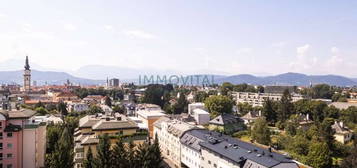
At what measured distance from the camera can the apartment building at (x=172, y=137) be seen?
46.4m

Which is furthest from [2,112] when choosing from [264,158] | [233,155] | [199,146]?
[264,158]

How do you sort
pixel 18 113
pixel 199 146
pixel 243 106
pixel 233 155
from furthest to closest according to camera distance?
pixel 243 106 → pixel 199 146 → pixel 18 113 → pixel 233 155

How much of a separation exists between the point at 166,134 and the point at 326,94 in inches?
4858

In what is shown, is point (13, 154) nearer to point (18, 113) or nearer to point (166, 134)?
point (18, 113)

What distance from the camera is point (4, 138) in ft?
111

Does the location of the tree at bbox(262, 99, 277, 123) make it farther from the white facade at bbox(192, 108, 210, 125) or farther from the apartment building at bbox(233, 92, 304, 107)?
the apartment building at bbox(233, 92, 304, 107)

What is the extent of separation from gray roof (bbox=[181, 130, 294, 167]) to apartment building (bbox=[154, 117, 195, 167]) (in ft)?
8.00

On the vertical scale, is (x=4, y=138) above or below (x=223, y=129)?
above

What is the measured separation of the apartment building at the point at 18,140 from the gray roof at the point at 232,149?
20089mm

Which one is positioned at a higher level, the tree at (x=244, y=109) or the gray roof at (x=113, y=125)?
the gray roof at (x=113, y=125)

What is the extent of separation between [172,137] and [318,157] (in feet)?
72.6

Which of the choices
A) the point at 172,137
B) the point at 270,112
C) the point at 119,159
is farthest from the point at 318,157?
the point at 270,112

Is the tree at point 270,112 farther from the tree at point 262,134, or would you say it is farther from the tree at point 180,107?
the tree at point 180,107

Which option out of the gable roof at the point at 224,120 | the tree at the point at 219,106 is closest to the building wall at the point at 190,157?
the gable roof at the point at 224,120
